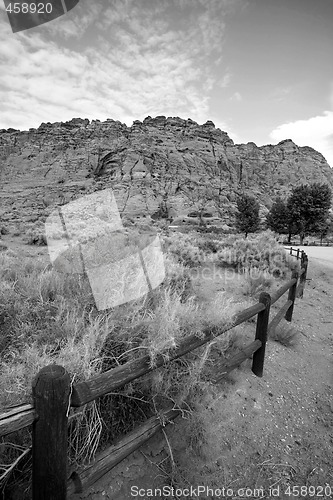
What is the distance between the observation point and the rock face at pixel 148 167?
64.7m

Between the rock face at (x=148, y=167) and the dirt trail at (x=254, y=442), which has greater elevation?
the rock face at (x=148, y=167)

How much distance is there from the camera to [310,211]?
37.4 metres

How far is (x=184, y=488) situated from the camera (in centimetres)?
250

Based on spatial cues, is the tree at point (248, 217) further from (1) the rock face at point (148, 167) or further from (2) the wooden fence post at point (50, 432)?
(2) the wooden fence post at point (50, 432)

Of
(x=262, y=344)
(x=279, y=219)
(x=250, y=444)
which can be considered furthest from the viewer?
(x=279, y=219)

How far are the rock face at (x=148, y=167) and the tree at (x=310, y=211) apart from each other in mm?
18863

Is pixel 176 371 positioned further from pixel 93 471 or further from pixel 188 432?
pixel 93 471

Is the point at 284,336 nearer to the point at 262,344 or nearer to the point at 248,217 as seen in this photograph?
the point at 262,344

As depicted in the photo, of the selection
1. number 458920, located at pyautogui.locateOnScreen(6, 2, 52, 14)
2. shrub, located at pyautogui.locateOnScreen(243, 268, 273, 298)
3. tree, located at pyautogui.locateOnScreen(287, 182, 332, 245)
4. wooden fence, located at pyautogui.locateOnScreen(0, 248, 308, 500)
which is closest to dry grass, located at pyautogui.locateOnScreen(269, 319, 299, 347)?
shrub, located at pyautogui.locateOnScreen(243, 268, 273, 298)

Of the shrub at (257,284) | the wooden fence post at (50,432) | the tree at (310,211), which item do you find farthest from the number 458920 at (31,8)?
the tree at (310,211)

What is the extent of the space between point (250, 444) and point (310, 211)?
130 ft

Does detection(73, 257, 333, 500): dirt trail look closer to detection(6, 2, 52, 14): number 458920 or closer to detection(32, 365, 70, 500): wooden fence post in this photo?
detection(32, 365, 70, 500): wooden fence post

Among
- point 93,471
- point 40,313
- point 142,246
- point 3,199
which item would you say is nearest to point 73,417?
point 93,471

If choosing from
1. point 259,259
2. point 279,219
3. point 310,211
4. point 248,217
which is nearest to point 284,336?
point 259,259
